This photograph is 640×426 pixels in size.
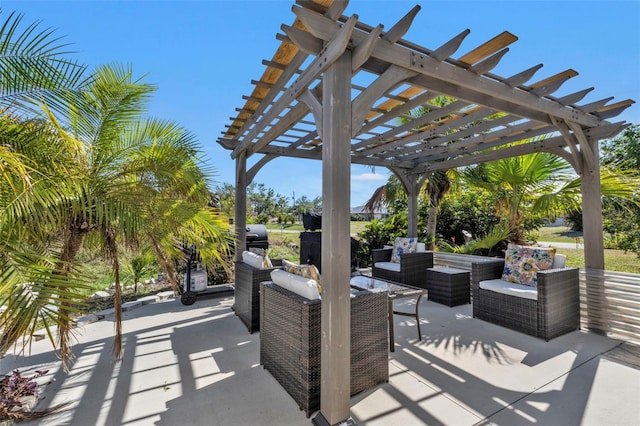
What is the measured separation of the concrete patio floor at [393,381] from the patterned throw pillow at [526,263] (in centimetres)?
74

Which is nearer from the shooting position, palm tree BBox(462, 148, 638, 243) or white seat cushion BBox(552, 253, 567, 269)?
white seat cushion BBox(552, 253, 567, 269)

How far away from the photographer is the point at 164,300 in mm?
5145

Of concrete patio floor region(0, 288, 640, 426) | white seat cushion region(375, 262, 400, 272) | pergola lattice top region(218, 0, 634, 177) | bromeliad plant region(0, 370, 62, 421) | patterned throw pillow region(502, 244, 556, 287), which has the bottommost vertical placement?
concrete patio floor region(0, 288, 640, 426)

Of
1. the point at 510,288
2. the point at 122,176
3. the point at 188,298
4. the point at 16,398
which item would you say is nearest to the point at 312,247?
the point at 188,298

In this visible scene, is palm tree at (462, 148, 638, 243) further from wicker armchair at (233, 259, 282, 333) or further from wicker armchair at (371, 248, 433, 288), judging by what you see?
wicker armchair at (233, 259, 282, 333)

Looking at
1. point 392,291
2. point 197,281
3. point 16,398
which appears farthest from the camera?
point 197,281

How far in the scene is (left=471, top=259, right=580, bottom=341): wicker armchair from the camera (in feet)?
11.0

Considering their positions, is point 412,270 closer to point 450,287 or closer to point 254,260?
point 450,287

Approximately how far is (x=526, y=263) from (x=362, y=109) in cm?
334

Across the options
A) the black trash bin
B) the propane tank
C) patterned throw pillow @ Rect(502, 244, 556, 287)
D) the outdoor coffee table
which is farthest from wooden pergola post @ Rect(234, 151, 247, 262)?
patterned throw pillow @ Rect(502, 244, 556, 287)

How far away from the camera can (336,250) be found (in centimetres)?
201

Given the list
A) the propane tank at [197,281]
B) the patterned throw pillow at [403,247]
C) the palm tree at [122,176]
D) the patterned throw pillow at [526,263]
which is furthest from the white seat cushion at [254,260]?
the patterned throw pillow at [526,263]

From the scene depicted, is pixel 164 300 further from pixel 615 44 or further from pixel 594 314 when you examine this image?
pixel 615 44

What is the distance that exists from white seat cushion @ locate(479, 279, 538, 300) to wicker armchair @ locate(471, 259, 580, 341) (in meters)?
0.04
